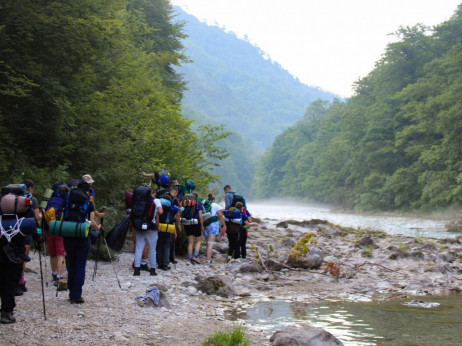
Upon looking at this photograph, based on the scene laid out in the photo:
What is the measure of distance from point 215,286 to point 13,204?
4.70 metres

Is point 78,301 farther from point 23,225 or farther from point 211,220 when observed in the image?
point 211,220

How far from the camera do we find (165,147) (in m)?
16.8

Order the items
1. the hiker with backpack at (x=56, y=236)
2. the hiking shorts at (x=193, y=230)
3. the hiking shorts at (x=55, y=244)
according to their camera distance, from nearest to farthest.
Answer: the hiker with backpack at (x=56, y=236)
the hiking shorts at (x=55, y=244)
the hiking shorts at (x=193, y=230)

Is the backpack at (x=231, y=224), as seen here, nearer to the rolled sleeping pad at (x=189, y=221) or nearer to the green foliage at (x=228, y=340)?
the rolled sleeping pad at (x=189, y=221)

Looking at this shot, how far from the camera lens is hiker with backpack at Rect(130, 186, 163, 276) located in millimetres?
9766

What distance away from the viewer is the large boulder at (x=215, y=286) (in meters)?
9.62

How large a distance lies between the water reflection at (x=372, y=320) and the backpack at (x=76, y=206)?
310 cm

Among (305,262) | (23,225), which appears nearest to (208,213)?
(305,262)

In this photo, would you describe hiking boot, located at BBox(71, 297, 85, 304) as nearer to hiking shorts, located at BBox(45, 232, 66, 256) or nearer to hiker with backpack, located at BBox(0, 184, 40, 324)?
hiker with backpack, located at BBox(0, 184, 40, 324)

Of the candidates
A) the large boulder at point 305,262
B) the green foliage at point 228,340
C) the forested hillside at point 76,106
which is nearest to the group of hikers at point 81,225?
the large boulder at point 305,262

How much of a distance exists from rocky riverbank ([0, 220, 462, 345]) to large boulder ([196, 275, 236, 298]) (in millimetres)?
19

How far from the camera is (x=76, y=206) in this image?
24.0ft

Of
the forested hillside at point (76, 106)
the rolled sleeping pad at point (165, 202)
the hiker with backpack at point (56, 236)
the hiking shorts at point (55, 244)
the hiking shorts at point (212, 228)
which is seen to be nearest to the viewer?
the hiker with backpack at point (56, 236)

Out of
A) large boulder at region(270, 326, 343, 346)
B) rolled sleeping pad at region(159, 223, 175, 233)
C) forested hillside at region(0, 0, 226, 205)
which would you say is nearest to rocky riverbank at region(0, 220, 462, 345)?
large boulder at region(270, 326, 343, 346)
